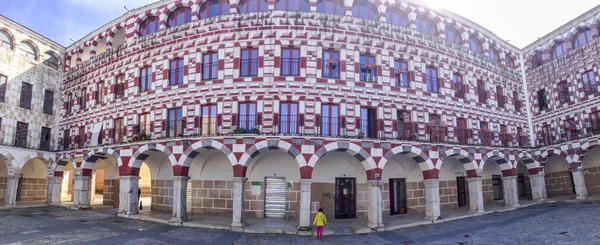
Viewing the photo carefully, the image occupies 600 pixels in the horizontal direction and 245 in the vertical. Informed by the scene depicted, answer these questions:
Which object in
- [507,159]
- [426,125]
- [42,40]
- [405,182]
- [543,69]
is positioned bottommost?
[405,182]

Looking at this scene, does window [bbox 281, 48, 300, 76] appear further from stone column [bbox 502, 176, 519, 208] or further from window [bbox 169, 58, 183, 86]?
stone column [bbox 502, 176, 519, 208]

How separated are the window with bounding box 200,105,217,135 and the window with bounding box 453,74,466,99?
15.3 metres

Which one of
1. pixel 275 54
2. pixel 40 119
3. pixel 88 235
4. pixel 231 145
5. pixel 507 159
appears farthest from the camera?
pixel 40 119

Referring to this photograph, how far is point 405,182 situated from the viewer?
2188 cm

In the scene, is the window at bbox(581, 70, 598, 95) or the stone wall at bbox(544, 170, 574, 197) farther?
the stone wall at bbox(544, 170, 574, 197)

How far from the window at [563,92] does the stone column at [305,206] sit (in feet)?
70.3

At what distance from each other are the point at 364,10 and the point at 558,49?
1703 cm

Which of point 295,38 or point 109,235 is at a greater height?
point 295,38

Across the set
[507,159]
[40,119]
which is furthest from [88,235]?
[507,159]

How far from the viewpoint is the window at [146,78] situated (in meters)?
21.7

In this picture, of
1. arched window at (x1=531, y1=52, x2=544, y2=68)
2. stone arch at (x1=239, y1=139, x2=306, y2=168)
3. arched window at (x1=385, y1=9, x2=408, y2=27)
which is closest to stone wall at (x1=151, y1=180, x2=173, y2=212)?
stone arch at (x1=239, y1=139, x2=306, y2=168)

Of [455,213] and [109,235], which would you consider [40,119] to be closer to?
[109,235]

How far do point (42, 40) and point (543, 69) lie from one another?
38.3m

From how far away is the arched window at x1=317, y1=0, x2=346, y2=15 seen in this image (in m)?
20.5
